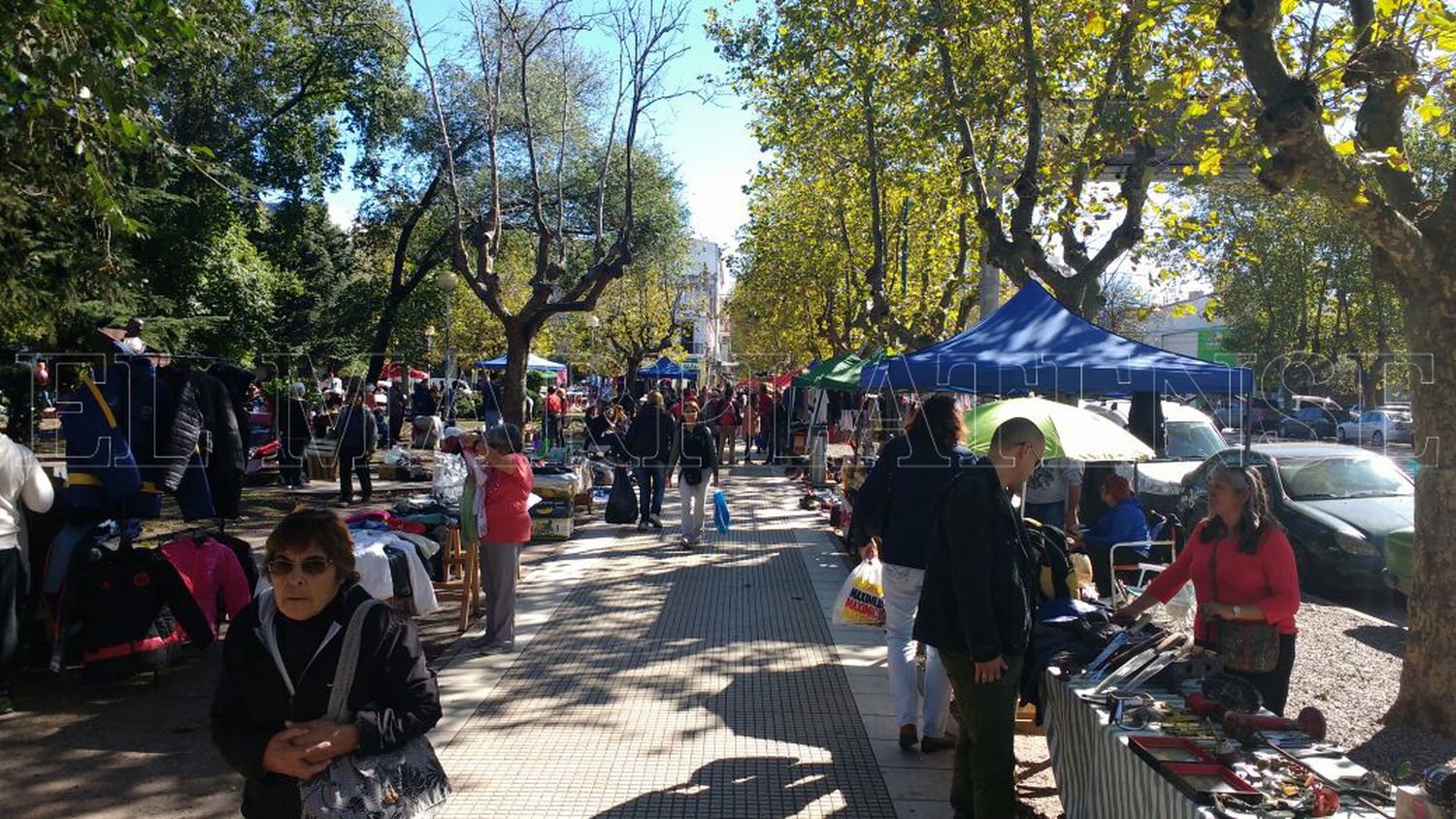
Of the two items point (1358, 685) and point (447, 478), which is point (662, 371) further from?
point (1358, 685)

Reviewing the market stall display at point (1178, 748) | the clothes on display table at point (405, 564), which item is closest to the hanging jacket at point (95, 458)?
the clothes on display table at point (405, 564)

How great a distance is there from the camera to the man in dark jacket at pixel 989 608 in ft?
13.3

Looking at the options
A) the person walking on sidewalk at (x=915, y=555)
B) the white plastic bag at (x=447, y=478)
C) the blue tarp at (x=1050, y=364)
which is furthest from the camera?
the white plastic bag at (x=447, y=478)

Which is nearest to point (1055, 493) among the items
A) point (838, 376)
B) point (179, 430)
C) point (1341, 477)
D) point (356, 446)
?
point (1341, 477)

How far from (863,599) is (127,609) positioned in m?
4.79

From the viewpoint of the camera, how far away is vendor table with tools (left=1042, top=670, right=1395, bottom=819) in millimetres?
3314

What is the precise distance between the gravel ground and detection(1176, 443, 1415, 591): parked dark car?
0.42 m

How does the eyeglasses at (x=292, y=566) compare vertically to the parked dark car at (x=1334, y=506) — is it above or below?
above

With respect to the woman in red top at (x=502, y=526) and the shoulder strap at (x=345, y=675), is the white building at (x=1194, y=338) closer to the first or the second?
the woman in red top at (x=502, y=526)

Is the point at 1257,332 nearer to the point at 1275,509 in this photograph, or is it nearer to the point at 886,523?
the point at 1275,509

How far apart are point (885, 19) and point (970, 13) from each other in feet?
4.07

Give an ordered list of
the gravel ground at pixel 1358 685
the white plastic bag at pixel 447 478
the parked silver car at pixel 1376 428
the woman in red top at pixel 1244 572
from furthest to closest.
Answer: the parked silver car at pixel 1376 428 < the white plastic bag at pixel 447 478 < the gravel ground at pixel 1358 685 < the woman in red top at pixel 1244 572

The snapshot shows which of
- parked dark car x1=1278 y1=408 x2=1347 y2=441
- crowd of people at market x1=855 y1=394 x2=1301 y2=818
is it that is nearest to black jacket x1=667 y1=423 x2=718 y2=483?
crowd of people at market x1=855 y1=394 x2=1301 y2=818

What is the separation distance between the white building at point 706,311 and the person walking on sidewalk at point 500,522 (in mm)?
24293
